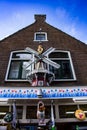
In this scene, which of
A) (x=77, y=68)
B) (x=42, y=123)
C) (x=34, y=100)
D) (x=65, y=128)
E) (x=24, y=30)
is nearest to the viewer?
(x=42, y=123)

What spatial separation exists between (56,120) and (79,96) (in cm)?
148

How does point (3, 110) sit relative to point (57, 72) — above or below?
below

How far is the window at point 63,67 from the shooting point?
12.6 meters

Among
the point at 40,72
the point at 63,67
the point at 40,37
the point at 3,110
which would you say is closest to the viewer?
the point at 3,110

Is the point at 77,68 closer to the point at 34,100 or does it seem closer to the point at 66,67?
the point at 66,67

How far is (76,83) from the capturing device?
1212 centimetres

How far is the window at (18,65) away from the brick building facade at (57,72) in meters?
0.07

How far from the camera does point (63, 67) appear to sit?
13.2 metres

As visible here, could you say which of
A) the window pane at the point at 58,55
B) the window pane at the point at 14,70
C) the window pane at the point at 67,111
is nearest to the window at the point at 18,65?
the window pane at the point at 14,70

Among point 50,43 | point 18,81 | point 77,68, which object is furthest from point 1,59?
point 77,68

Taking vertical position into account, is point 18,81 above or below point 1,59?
below

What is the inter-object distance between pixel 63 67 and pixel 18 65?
255cm

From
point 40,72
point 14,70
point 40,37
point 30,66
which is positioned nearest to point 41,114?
point 40,72

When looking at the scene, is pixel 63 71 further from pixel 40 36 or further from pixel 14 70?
pixel 40 36
